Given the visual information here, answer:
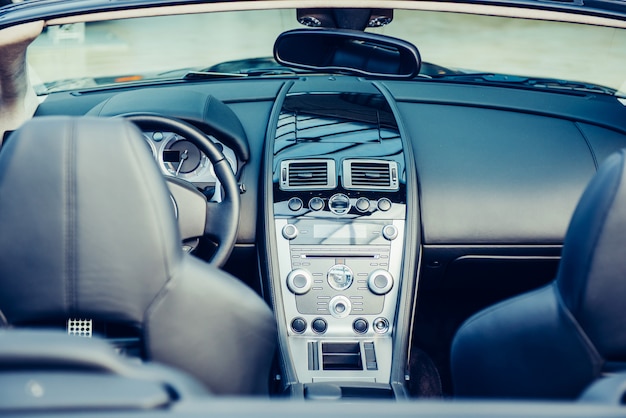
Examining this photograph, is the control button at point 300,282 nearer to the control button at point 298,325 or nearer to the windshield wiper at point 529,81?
the control button at point 298,325

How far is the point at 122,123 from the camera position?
6.33ft

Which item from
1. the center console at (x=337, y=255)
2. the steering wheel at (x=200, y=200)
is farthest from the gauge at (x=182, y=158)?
the center console at (x=337, y=255)

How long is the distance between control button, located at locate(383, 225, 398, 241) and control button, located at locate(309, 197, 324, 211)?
261 mm

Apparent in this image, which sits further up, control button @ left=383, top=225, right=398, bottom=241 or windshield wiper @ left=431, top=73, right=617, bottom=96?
windshield wiper @ left=431, top=73, right=617, bottom=96

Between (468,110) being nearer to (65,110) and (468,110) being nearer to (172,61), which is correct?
(65,110)

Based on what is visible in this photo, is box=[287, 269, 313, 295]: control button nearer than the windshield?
Yes

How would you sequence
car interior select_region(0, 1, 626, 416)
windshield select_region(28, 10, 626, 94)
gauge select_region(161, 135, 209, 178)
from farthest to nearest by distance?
windshield select_region(28, 10, 626, 94) < gauge select_region(161, 135, 209, 178) < car interior select_region(0, 1, 626, 416)

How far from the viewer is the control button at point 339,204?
320 cm

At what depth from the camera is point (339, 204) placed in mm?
3203

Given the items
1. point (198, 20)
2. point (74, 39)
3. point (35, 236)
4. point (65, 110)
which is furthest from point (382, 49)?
point (198, 20)

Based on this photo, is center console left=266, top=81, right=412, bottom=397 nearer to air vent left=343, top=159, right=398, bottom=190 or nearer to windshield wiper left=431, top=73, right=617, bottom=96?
air vent left=343, top=159, right=398, bottom=190

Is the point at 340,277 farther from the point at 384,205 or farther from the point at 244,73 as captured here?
the point at 244,73

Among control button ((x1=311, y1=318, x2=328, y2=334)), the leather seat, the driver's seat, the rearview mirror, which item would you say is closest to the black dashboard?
control button ((x1=311, y1=318, x2=328, y2=334))

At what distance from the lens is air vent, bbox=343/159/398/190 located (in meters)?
3.21
